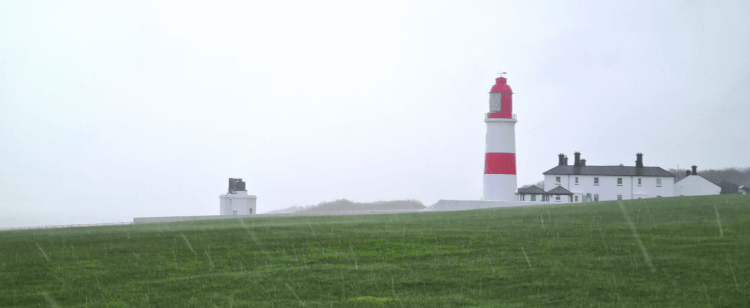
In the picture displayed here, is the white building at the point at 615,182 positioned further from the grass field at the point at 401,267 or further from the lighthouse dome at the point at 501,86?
the grass field at the point at 401,267

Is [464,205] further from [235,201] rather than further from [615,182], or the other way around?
[615,182]

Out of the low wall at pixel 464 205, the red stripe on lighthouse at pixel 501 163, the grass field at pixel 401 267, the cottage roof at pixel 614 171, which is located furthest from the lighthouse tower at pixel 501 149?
the grass field at pixel 401 267

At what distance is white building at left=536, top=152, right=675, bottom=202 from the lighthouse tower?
825cm

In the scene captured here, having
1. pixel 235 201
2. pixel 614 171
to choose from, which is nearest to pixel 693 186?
pixel 614 171

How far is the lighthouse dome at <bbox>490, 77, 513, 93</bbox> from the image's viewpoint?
5254 centimetres

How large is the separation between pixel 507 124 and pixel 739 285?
41.8 m

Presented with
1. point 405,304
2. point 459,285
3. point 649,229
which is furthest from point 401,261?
point 649,229

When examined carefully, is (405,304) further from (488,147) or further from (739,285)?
(488,147)

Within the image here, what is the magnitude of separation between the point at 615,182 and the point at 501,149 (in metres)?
14.4

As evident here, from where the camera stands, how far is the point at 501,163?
51.8 meters

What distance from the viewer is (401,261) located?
13.9 meters

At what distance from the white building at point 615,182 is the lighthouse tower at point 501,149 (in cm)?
825

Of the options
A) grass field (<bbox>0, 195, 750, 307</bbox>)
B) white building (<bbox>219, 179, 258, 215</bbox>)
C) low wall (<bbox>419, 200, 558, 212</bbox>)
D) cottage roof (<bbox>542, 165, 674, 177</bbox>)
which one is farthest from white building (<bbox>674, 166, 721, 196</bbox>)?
grass field (<bbox>0, 195, 750, 307</bbox>)

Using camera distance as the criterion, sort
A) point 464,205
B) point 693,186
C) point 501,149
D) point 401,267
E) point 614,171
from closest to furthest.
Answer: point 401,267 < point 464,205 < point 501,149 < point 614,171 < point 693,186
